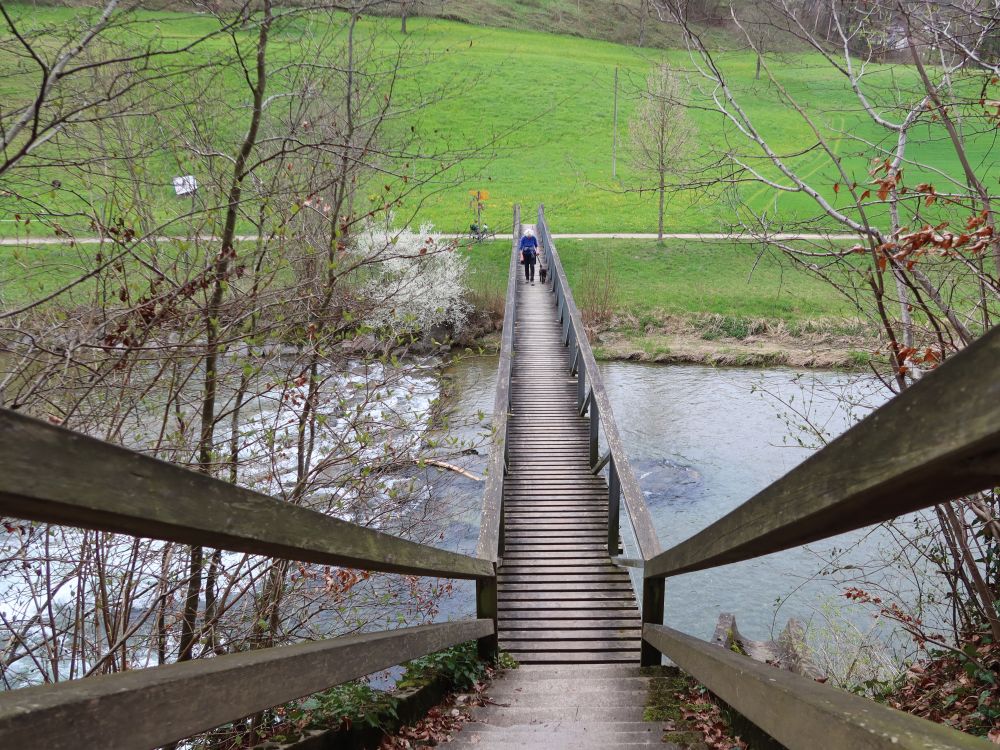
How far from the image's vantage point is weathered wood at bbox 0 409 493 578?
799 mm

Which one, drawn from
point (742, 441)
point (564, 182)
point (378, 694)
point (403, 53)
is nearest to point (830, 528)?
point (378, 694)

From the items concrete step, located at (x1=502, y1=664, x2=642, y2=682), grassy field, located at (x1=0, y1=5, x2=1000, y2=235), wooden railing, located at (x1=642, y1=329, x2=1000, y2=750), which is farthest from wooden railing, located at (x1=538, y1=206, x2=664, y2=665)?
grassy field, located at (x1=0, y1=5, x2=1000, y2=235)

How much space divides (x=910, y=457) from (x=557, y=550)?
5948 millimetres

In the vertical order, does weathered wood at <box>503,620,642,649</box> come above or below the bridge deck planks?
below

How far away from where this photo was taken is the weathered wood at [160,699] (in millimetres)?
878

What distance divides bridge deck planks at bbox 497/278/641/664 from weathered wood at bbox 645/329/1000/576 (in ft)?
14.0

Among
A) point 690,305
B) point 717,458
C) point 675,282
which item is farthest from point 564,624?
point 675,282

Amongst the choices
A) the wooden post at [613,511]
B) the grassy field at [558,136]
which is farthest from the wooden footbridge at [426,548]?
the grassy field at [558,136]

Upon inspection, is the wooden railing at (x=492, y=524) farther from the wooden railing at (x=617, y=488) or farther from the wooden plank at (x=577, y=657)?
the wooden railing at (x=617, y=488)

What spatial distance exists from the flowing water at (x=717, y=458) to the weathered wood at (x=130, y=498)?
447cm

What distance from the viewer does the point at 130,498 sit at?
934mm

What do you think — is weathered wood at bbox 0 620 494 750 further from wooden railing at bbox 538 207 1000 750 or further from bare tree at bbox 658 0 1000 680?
bare tree at bbox 658 0 1000 680

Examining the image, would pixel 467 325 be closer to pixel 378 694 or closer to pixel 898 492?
pixel 378 694

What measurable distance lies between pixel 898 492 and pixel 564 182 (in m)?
37.7
